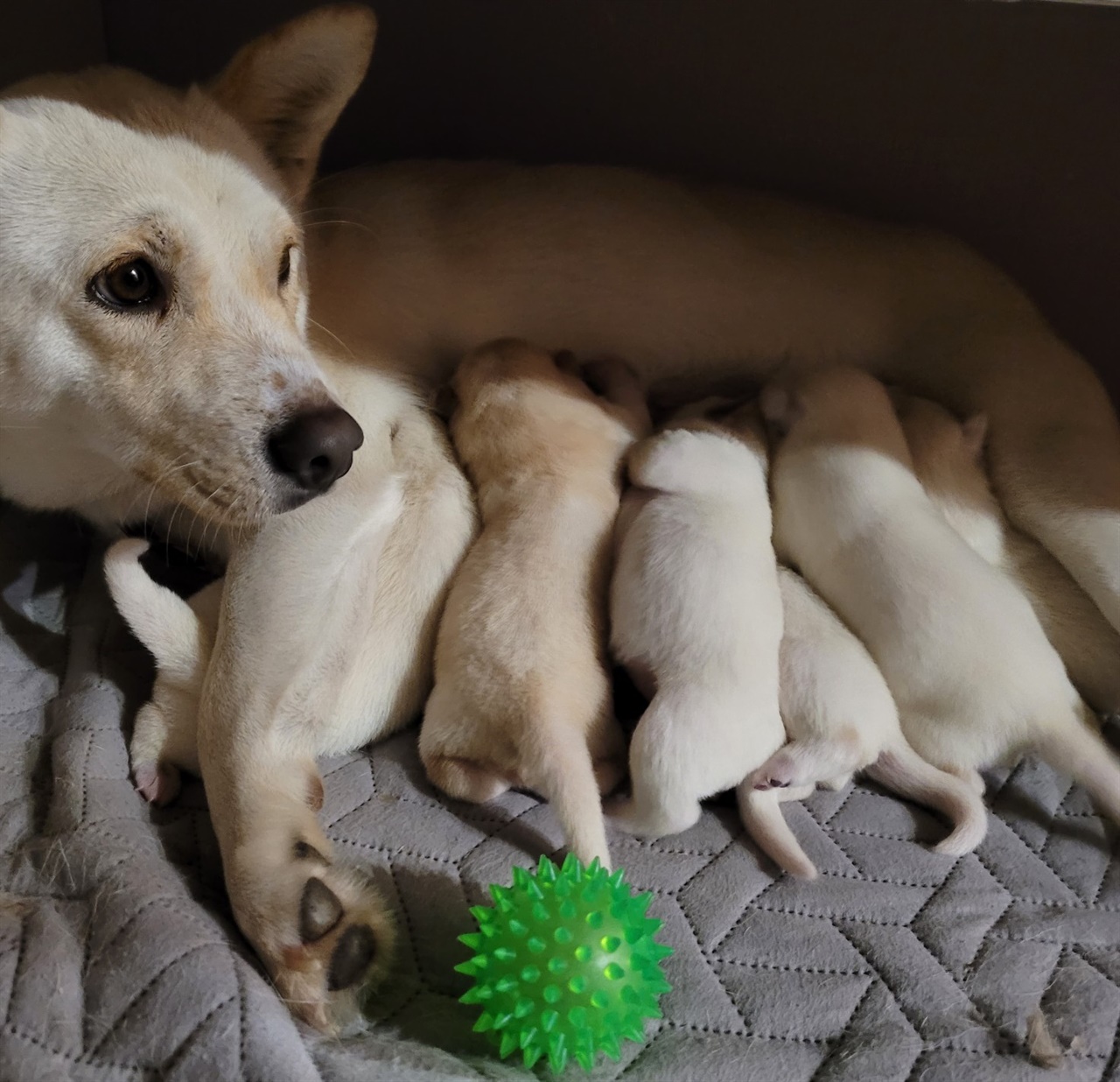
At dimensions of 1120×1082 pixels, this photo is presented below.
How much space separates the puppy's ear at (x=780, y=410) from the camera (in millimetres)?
1549

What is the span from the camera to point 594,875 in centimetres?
92

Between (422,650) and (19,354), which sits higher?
(19,354)

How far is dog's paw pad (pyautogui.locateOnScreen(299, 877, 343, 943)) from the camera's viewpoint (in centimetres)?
100

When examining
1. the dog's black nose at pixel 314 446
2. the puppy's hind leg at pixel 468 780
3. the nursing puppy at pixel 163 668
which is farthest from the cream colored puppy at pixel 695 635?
the nursing puppy at pixel 163 668

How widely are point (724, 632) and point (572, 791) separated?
0.26 m

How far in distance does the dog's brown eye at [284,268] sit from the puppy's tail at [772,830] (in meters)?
0.81

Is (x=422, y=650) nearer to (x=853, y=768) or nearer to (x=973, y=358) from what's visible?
(x=853, y=768)

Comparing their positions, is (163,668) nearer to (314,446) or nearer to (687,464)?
(314,446)

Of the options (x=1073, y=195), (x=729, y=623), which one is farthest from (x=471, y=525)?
(x=1073, y=195)

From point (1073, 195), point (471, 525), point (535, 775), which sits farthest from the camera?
point (1073, 195)

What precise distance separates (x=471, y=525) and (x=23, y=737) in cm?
59

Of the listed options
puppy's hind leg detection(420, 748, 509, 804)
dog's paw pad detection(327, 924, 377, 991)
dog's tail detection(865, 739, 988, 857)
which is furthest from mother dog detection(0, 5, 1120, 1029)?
dog's tail detection(865, 739, 988, 857)

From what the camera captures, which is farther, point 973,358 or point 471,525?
point 973,358

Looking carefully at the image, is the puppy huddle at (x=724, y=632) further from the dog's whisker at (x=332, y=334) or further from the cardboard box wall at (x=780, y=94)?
the cardboard box wall at (x=780, y=94)
